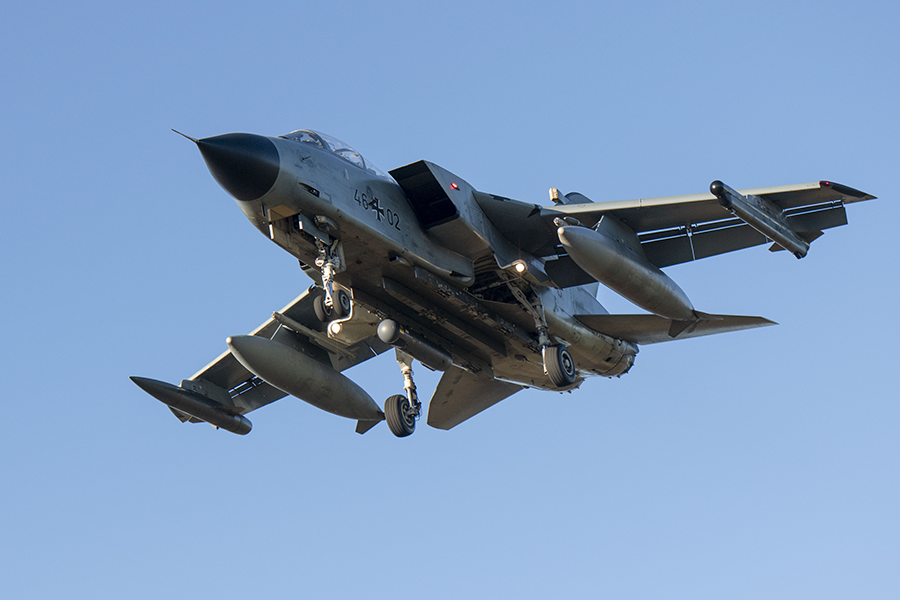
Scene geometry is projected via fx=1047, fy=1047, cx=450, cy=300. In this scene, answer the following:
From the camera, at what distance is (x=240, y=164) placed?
15.4m

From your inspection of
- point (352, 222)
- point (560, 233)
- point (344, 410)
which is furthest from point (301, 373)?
point (560, 233)

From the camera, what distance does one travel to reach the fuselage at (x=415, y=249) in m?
15.9

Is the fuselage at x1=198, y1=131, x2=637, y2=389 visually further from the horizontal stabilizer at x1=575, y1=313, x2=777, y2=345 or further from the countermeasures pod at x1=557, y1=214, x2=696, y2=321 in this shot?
the countermeasures pod at x1=557, y1=214, x2=696, y2=321

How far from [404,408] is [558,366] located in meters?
2.92

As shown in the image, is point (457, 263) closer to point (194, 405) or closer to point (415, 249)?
point (415, 249)

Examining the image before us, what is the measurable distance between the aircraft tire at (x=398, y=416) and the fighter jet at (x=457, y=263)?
29 mm

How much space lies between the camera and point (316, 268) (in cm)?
1714

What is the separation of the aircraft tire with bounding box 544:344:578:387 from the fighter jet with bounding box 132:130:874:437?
1.1 inches

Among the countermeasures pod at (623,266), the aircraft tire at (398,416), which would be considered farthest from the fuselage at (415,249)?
the countermeasures pod at (623,266)

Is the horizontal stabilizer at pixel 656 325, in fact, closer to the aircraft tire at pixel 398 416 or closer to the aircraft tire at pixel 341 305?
the aircraft tire at pixel 398 416

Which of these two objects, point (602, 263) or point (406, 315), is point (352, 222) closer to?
point (406, 315)

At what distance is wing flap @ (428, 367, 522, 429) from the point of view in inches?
846

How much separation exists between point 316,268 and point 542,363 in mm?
5011

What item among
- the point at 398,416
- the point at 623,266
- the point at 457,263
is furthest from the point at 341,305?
the point at 623,266
